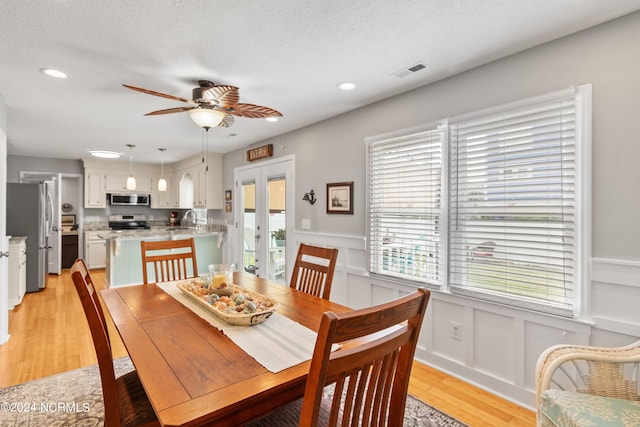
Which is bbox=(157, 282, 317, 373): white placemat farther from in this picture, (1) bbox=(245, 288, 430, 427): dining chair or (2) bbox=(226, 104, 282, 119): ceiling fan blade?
(2) bbox=(226, 104, 282, 119): ceiling fan blade

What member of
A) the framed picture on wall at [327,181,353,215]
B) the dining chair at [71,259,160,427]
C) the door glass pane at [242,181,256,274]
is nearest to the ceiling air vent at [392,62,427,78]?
the framed picture on wall at [327,181,353,215]

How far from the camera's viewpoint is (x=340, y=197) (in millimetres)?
3553

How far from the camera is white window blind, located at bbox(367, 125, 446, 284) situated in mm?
2656

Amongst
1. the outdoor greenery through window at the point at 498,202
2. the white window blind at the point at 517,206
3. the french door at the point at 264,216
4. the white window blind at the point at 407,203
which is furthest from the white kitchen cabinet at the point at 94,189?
the white window blind at the point at 517,206

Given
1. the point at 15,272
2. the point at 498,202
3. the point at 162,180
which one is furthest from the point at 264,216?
the point at 498,202

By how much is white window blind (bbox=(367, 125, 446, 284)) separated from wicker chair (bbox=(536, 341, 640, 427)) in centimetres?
110

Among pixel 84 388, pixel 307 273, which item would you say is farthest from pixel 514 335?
pixel 84 388

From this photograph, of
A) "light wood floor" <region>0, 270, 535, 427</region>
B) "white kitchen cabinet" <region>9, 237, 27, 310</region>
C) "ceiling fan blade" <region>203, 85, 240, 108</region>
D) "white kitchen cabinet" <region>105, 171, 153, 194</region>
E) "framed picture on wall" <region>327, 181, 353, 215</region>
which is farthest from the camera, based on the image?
"white kitchen cabinet" <region>105, 171, 153, 194</region>

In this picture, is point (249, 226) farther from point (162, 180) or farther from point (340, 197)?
point (340, 197)

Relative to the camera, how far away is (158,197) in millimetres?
7590

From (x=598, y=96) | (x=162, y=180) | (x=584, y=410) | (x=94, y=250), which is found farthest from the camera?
(x=94, y=250)

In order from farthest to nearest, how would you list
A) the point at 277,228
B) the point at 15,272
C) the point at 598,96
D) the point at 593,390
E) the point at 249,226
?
Result: the point at 249,226 → the point at 277,228 → the point at 15,272 → the point at 598,96 → the point at 593,390

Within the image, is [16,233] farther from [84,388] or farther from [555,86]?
[555,86]

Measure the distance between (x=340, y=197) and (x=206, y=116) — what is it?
5.36 ft
